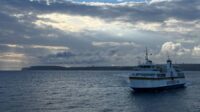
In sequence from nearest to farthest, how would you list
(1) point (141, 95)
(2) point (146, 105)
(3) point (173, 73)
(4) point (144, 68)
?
(2) point (146, 105), (1) point (141, 95), (4) point (144, 68), (3) point (173, 73)

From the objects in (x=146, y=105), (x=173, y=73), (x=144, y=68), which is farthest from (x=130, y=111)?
(x=173, y=73)

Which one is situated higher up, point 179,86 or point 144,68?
point 144,68

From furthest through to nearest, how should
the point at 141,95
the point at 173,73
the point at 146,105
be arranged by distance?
the point at 173,73, the point at 141,95, the point at 146,105

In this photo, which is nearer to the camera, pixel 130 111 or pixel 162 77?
pixel 130 111

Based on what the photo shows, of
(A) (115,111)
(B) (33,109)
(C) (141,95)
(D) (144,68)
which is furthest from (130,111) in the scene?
(D) (144,68)

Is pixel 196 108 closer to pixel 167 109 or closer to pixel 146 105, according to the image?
pixel 167 109

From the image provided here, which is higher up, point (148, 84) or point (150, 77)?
point (150, 77)

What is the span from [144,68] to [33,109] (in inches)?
1711

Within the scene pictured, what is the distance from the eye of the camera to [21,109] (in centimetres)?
7012

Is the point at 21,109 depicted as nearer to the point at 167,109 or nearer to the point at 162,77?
the point at 167,109

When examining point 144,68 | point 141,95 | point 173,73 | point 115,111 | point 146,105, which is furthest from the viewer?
point 173,73

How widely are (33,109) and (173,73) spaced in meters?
62.5

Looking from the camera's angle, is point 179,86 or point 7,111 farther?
point 179,86

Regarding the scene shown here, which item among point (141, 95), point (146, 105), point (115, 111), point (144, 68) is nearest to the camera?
point (115, 111)
